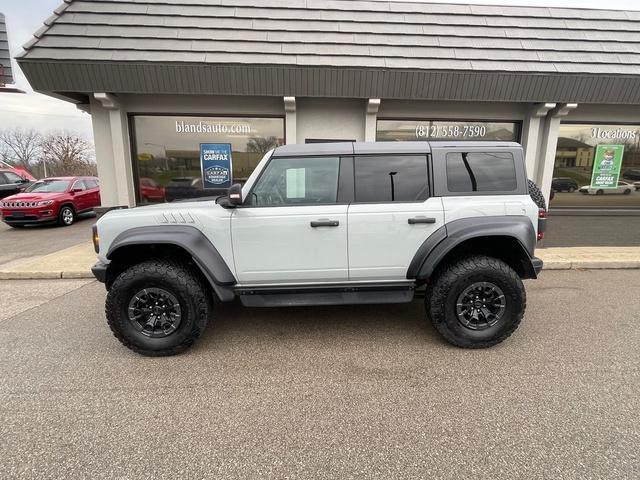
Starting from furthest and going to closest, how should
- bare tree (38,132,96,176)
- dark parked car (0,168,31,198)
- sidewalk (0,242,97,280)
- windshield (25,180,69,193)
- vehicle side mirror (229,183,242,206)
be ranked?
1. bare tree (38,132,96,176)
2. dark parked car (0,168,31,198)
3. windshield (25,180,69,193)
4. sidewalk (0,242,97,280)
5. vehicle side mirror (229,183,242,206)

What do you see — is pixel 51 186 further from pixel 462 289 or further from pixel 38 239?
pixel 462 289

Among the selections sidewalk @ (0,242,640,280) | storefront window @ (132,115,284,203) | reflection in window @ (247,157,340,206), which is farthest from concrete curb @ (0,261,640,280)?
reflection in window @ (247,157,340,206)

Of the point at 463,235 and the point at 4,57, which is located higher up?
the point at 4,57

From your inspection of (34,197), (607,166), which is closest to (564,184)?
(607,166)

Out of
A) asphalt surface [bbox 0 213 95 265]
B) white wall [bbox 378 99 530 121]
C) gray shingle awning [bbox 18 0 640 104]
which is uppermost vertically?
gray shingle awning [bbox 18 0 640 104]

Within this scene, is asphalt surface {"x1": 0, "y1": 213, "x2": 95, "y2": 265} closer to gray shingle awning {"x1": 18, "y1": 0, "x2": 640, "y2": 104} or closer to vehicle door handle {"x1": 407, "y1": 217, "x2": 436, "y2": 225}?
gray shingle awning {"x1": 18, "y1": 0, "x2": 640, "y2": 104}

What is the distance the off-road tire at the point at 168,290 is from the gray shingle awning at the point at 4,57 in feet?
75.3

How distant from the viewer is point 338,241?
310 cm

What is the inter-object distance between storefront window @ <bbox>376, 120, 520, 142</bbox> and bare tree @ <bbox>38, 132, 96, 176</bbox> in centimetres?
4816

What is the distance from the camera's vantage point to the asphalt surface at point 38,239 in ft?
24.2

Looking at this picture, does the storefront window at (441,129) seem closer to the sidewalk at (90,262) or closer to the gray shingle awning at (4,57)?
the sidewalk at (90,262)

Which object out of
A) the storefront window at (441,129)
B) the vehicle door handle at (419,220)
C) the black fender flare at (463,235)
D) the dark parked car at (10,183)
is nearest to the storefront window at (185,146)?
the storefront window at (441,129)

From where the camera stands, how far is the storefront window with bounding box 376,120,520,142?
709 cm

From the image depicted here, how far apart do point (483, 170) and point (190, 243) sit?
9.31 ft
